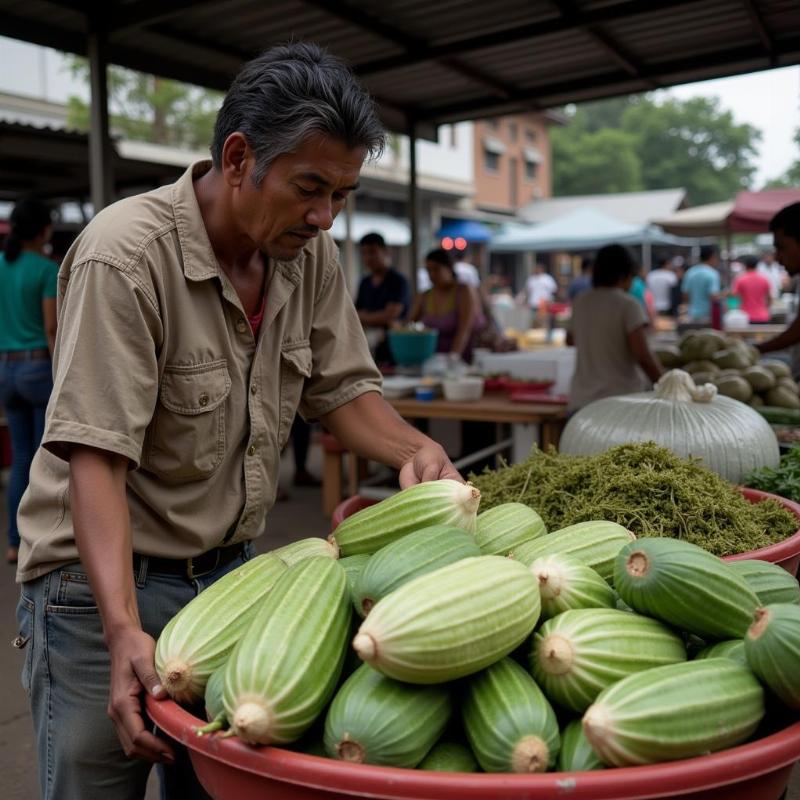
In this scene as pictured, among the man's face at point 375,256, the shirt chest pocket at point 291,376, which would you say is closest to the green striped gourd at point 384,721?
the shirt chest pocket at point 291,376

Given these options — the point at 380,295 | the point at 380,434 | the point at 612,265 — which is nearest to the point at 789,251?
the point at 612,265

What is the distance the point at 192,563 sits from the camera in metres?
1.67

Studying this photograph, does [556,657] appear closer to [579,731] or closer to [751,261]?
[579,731]

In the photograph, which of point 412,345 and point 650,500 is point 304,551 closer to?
point 650,500

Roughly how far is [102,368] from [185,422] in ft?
0.72

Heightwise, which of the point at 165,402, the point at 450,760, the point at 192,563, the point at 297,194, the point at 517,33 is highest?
the point at 517,33

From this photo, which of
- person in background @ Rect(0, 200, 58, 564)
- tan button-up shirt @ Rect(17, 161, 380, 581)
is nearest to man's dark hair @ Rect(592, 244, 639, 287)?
person in background @ Rect(0, 200, 58, 564)

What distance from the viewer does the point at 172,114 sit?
17016 millimetres

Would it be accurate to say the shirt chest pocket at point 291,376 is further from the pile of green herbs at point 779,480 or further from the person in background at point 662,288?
the person in background at point 662,288

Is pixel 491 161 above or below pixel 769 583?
above

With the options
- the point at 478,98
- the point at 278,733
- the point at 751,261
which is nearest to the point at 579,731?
the point at 278,733

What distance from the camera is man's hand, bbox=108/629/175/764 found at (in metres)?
1.19

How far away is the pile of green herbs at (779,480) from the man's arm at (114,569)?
204 cm

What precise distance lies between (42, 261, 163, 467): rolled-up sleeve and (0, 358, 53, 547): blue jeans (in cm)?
401
